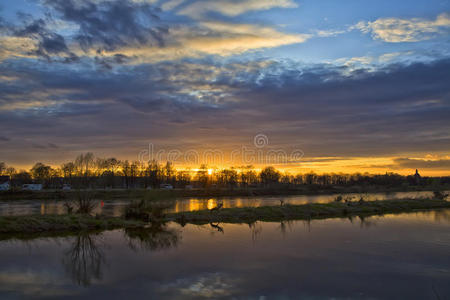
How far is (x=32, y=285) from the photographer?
11703 millimetres

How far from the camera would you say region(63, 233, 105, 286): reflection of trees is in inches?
509

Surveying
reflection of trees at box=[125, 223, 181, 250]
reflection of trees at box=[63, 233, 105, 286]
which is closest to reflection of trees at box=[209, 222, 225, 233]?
reflection of trees at box=[125, 223, 181, 250]

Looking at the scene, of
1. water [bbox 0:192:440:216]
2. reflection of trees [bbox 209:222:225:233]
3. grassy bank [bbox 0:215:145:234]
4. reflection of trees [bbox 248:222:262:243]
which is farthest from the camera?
water [bbox 0:192:440:216]

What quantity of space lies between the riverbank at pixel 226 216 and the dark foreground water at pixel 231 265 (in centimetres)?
263

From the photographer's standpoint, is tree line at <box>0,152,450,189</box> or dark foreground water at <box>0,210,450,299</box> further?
tree line at <box>0,152,450,189</box>

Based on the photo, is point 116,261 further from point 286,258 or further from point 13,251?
point 286,258

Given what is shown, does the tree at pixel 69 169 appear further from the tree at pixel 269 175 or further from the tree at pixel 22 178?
the tree at pixel 269 175

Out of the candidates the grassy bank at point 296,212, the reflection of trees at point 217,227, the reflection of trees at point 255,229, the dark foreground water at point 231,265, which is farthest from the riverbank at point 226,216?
the dark foreground water at point 231,265

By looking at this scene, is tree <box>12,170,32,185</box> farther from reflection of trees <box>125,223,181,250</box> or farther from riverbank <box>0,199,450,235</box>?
reflection of trees <box>125,223,181,250</box>

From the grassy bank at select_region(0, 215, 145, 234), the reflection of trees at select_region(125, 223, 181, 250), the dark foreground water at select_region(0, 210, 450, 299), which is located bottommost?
the dark foreground water at select_region(0, 210, 450, 299)

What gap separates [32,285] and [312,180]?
158417 mm

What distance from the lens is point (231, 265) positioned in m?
14.6

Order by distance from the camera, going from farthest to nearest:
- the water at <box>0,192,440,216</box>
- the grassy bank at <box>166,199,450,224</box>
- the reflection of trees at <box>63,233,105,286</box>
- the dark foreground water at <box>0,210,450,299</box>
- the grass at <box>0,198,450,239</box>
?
1. the water at <box>0,192,440,216</box>
2. the grassy bank at <box>166,199,450,224</box>
3. the grass at <box>0,198,450,239</box>
4. the reflection of trees at <box>63,233,105,286</box>
5. the dark foreground water at <box>0,210,450,299</box>

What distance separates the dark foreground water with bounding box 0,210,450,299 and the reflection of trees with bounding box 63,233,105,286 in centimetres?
4
